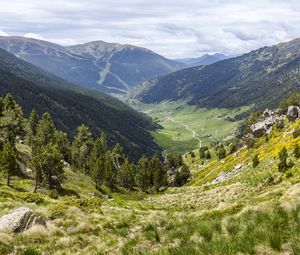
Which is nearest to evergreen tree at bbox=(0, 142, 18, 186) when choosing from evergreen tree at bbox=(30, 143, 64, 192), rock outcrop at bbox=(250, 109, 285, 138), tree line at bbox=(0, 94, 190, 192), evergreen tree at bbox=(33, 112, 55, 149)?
tree line at bbox=(0, 94, 190, 192)

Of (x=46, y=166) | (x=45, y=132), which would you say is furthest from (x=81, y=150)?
(x=46, y=166)

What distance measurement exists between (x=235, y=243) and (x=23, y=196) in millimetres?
30919

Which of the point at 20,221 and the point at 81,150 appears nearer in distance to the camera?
the point at 20,221

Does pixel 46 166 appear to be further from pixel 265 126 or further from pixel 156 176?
pixel 265 126

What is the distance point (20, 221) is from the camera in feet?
66.9

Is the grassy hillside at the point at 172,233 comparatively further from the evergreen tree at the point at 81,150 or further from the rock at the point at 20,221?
the evergreen tree at the point at 81,150

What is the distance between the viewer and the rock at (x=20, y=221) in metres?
20.0

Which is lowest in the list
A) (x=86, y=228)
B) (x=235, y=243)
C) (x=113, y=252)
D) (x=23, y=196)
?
(x=23, y=196)

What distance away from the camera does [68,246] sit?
19000mm

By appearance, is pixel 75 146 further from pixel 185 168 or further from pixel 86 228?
pixel 86 228

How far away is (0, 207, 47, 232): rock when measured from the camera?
789 inches

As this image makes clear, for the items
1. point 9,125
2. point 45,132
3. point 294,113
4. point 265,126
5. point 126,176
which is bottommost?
point 126,176

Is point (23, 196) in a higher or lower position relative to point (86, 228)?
lower

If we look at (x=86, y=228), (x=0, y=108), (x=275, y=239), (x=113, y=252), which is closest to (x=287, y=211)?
(x=275, y=239)
